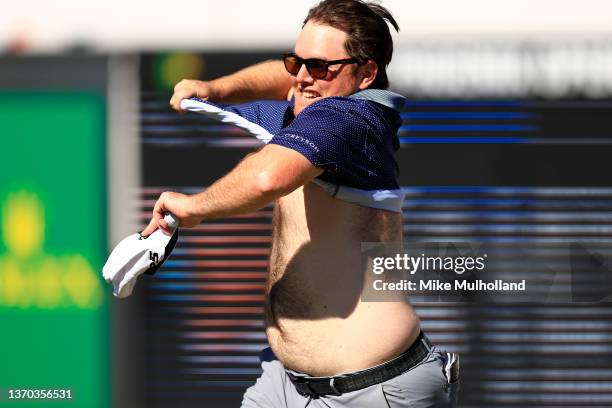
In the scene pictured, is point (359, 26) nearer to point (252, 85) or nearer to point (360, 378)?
point (252, 85)

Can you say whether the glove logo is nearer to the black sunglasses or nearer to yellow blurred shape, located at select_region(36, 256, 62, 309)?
the black sunglasses

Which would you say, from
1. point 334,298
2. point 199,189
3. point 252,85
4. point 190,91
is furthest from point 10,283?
point 334,298

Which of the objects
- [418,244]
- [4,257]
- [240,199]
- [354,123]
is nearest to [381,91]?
[354,123]

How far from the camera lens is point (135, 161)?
7094mm

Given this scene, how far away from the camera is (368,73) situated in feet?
12.7

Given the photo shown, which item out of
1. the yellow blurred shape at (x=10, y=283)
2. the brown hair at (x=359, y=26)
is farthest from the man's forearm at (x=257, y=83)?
the yellow blurred shape at (x=10, y=283)

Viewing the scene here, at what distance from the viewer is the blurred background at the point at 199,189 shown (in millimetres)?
6871

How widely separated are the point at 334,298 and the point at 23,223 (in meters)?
3.81

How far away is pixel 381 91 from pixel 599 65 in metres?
3.37

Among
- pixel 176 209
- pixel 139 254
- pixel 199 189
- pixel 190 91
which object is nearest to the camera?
pixel 176 209

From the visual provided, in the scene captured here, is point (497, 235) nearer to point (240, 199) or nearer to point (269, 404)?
point (269, 404)

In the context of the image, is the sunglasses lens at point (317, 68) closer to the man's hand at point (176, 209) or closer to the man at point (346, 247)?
the man at point (346, 247)

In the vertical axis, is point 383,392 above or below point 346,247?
below

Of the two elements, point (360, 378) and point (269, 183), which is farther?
point (360, 378)
